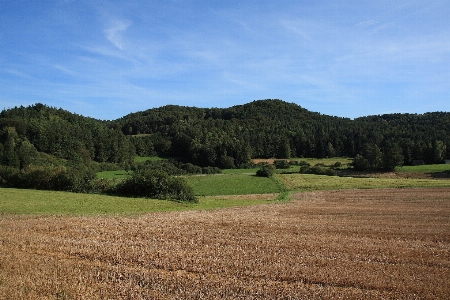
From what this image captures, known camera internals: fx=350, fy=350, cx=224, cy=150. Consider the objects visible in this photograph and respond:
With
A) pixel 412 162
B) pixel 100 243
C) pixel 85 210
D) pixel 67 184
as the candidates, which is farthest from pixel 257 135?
pixel 100 243

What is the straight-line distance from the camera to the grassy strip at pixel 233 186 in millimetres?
62062

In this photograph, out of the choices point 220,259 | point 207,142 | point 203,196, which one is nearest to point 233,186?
point 203,196

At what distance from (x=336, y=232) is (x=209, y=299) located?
47.4 feet

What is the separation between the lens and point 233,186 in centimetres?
6850

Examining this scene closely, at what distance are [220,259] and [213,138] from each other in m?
118

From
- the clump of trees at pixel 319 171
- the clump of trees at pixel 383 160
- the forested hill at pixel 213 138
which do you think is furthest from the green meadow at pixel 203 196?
the forested hill at pixel 213 138

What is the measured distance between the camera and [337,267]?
47.2 feet

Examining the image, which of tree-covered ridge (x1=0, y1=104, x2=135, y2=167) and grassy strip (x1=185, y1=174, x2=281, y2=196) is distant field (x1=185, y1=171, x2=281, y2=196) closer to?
grassy strip (x1=185, y1=174, x2=281, y2=196)

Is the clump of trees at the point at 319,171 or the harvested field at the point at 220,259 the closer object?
the harvested field at the point at 220,259

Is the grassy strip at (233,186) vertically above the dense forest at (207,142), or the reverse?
the dense forest at (207,142)

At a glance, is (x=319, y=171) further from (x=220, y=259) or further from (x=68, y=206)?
(x=220, y=259)

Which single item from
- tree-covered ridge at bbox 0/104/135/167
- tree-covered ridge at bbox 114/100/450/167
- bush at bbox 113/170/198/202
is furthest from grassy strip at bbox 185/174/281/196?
tree-covered ridge at bbox 0/104/135/167

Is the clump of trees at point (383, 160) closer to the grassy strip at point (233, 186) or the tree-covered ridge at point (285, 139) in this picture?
the tree-covered ridge at point (285, 139)

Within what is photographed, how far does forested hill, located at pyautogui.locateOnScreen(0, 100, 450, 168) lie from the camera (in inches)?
4136
